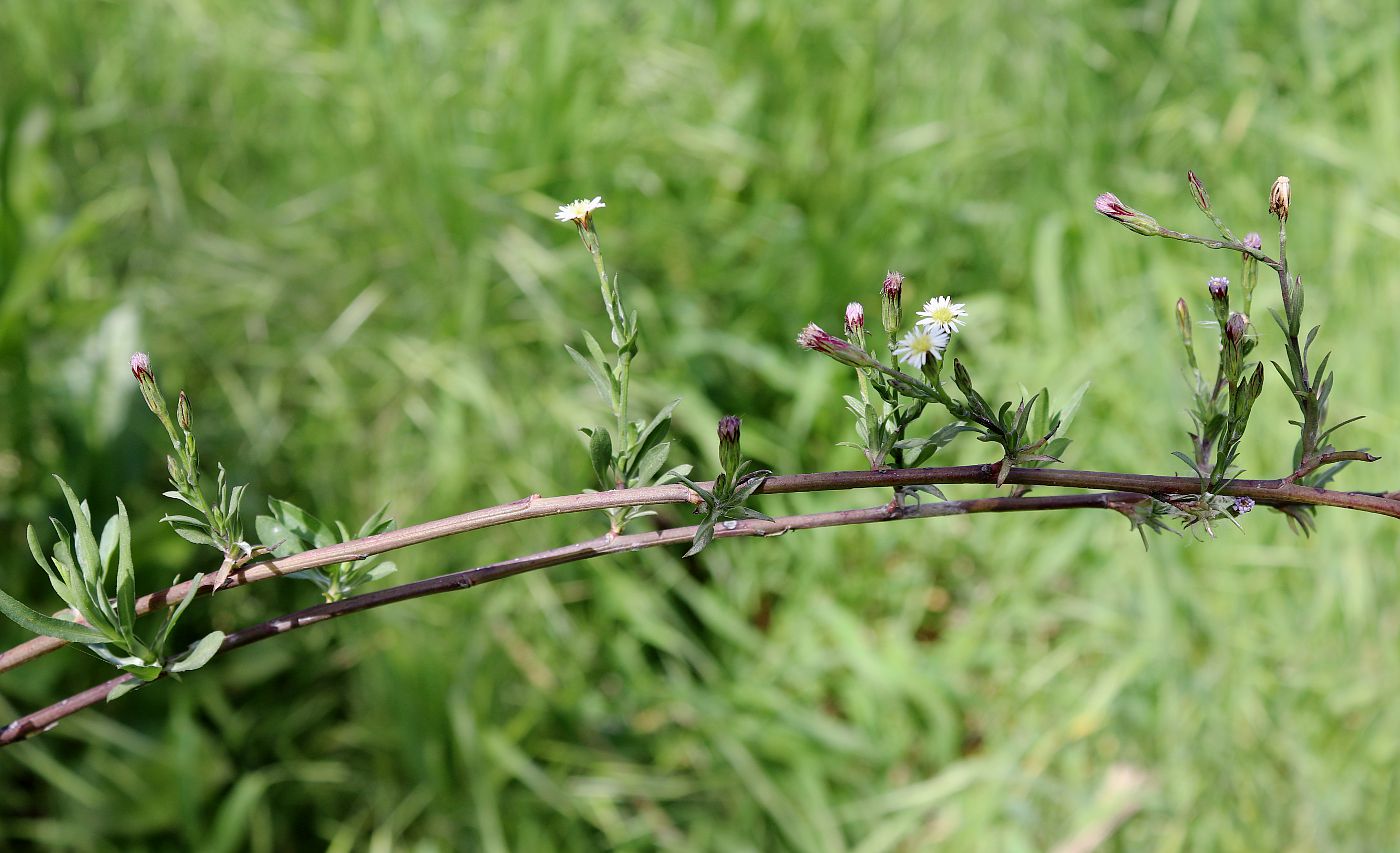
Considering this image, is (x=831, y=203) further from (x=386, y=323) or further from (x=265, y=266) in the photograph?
(x=265, y=266)

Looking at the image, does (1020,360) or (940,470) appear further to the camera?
(1020,360)

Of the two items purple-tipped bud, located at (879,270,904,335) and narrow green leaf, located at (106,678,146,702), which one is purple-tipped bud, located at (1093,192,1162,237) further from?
narrow green leaf, located at (106,678,146,702)

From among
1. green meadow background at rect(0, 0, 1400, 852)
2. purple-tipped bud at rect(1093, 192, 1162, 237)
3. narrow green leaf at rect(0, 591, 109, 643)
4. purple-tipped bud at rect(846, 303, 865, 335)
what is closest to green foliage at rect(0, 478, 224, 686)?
narrow green leaf at rect(0, 591, 109, 643)

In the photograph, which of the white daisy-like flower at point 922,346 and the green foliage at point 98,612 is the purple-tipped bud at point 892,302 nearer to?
the white daisy-like flower at point 922,346

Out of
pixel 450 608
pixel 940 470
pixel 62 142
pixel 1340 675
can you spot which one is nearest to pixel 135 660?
pixel 940 470

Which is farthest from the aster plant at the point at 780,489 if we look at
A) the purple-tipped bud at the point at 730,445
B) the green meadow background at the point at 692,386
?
the green meadow background at the point at 692,386

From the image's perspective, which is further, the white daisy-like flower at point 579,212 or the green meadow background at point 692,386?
the green meadow background at point 692,386
